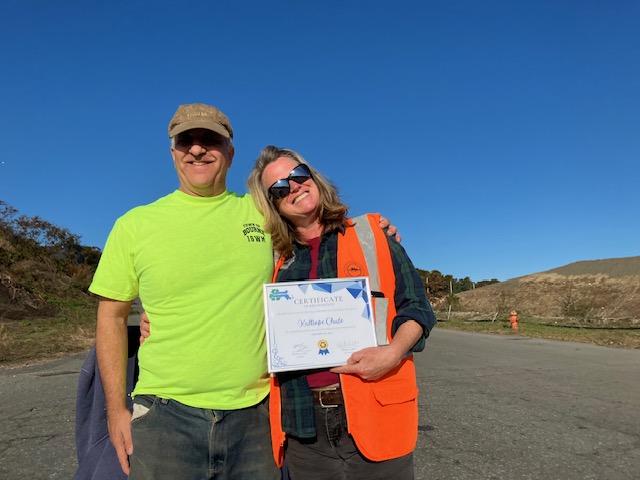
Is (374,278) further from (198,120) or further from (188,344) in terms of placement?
(198,120)

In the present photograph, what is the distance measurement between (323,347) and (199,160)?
1.04 meters

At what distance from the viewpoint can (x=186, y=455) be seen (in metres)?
1.95

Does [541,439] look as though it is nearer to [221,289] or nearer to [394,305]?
[394,305]

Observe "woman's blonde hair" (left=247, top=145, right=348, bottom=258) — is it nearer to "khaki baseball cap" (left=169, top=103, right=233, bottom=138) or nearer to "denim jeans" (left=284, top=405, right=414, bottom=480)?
"khaki baseball cap" (left=169, top=103, right=233, bottom=138)

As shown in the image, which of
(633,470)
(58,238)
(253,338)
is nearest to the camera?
(253,338)

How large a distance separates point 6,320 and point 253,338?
1394 centimetres

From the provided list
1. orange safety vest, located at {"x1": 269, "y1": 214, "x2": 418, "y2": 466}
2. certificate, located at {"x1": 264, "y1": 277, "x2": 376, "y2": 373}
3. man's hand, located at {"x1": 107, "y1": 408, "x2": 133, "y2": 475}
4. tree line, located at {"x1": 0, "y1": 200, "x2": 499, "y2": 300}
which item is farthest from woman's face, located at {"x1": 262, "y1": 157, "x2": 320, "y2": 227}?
tree line, located at {"x1": 0, "y1": 200, "x2": 499, "y2": 300}

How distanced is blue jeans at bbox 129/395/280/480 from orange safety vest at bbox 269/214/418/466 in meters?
0.16

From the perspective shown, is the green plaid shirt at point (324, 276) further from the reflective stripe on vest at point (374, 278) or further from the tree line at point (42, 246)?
the tree line at point (42, 246)

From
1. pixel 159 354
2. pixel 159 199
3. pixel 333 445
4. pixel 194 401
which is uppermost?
pixel 159 199

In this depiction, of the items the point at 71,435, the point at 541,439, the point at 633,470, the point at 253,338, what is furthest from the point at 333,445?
the point at 71,435

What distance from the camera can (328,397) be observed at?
2055 mm

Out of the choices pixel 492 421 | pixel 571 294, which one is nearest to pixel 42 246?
pixel 492 421

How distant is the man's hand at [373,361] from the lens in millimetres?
1968
